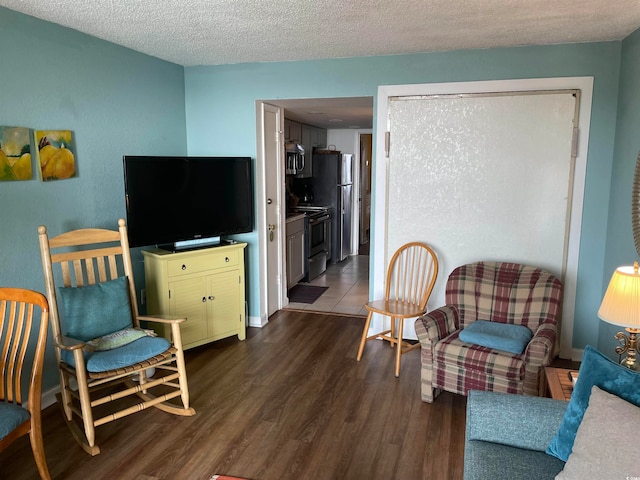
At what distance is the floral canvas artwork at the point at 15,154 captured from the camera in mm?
2674

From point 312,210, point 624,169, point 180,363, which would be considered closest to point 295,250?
point 312,210

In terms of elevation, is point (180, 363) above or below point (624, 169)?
below

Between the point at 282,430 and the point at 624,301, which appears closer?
the point at 624,301

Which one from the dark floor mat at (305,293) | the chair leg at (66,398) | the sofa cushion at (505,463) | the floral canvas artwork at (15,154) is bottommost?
the dark floor mat at (305,293)

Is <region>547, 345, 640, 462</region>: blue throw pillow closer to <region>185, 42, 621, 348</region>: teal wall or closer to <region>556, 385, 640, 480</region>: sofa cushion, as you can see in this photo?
<region>556, 385, 640, 480</region>: sofa cushion

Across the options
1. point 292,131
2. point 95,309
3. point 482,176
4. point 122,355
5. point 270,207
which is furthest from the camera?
point 292,131

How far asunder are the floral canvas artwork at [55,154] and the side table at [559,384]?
10.0ft

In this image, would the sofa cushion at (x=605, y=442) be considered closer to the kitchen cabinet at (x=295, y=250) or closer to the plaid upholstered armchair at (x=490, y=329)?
the plaid upholstered armchair at (x=490, y=329)

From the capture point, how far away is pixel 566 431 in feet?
5.64

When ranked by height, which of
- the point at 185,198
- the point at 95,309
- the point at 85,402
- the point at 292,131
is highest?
the point at 292,131

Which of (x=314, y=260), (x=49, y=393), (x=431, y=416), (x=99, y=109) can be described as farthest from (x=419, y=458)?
(x=314, y=260)

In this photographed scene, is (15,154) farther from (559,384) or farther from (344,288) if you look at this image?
(344,288)

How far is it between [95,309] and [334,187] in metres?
4.76

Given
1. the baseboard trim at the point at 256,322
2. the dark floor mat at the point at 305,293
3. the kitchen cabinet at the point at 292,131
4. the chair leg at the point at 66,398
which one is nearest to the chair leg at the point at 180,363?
the chair leg at the point at 66,398
